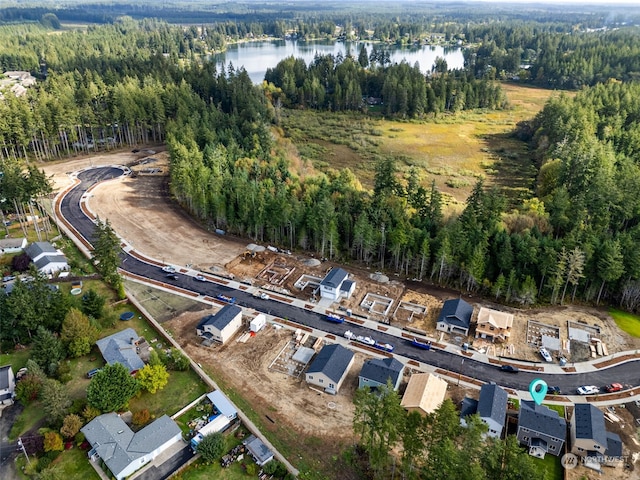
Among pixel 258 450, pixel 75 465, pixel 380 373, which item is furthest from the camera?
pixel 380 373

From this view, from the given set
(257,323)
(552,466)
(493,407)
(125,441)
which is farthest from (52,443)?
(552,466)

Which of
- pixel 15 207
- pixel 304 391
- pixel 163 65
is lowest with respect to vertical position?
pixel 304 391

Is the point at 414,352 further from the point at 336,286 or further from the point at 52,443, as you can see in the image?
the point at 52,443

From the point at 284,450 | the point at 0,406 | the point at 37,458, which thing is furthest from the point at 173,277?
the point at 284,450

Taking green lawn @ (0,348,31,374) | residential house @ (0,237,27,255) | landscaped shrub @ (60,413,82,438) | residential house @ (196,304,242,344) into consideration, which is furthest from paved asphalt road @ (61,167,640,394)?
landscaped shrub @ (60,413,82,438)

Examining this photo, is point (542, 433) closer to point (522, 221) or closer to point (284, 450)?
point (284, 450)
